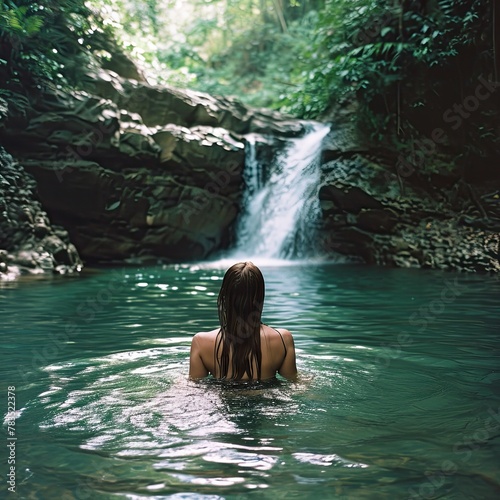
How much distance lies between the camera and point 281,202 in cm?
1883

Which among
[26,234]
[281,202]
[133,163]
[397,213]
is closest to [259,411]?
[26,234]

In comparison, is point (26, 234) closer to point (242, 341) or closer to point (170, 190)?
point (170, 190)

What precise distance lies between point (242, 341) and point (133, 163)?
13428 millimetres

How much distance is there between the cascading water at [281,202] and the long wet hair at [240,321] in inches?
543

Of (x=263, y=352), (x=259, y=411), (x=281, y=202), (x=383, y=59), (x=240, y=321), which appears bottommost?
(x=259, y=411)

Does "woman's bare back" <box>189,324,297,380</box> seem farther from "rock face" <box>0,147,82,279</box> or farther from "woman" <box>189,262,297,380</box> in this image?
"rock face" <box>0,147,82,279</box>

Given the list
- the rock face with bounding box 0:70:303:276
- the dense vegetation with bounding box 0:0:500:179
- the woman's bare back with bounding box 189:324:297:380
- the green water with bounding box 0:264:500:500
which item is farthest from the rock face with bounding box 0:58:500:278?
the woman's bare back with bounding box 189:324:297:380

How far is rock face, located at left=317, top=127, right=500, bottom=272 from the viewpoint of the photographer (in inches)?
643

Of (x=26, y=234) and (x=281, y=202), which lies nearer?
(x=26, y=234)

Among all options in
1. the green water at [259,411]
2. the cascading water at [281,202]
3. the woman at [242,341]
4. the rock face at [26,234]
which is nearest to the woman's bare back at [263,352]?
the woman at [242,341]

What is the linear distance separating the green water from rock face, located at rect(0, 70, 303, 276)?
8.45m

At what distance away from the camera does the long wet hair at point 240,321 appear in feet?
13.7

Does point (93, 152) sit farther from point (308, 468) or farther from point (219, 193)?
point (308, 468)

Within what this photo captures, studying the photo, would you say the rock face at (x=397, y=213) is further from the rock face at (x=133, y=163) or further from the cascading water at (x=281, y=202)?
the rock face at (x=133, y=163)
